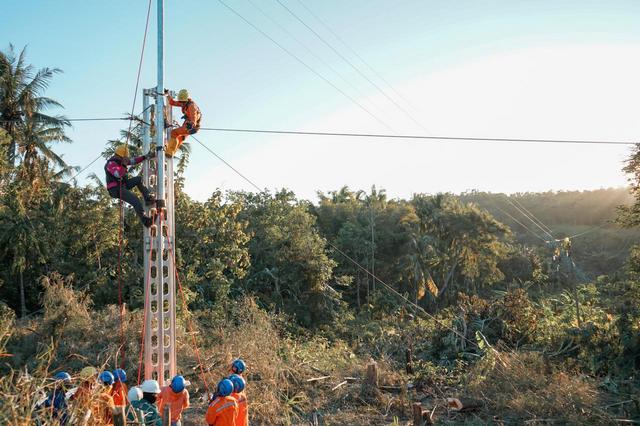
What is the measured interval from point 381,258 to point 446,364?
63.2ft

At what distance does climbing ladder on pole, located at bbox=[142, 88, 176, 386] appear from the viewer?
22.7 ft

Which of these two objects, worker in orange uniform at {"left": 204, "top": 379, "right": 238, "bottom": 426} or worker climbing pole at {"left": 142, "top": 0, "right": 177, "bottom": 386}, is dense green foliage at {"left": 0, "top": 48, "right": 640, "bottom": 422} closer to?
worker climbing pole at {"left": 142, "top": 0, "right": 177, "bottom": 386}

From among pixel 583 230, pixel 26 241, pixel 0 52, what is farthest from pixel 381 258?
pixel 583 230

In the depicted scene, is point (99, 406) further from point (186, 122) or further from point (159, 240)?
point (186, 122)

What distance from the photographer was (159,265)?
22.8 feet

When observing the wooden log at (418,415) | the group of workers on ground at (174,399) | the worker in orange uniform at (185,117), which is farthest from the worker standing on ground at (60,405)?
the wooden log at (418,415)

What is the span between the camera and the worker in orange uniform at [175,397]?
250 inches

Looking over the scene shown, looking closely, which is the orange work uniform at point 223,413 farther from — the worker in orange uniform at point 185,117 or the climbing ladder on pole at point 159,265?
the worker in orange uniform at point 185,117

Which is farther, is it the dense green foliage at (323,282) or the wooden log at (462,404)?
the dense green foliage at (323,282)

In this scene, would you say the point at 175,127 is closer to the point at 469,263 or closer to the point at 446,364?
the point at 446,364

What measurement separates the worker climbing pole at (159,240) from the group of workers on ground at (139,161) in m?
0.14

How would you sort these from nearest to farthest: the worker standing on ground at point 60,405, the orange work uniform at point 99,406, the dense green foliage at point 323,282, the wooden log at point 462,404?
the worker standing on ground at point 60,405, the orange work uniform at point 99,406, the wooden log at point 462,404, the dense green foliage at point 323,282

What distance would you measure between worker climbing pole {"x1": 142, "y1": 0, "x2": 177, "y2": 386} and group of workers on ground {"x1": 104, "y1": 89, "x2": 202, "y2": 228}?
0.47 ft

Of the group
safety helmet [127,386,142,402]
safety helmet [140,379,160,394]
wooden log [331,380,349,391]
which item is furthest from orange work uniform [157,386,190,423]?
wooden log [331,380,349,391]
